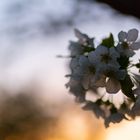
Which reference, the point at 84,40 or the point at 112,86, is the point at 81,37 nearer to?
the point at 84,40

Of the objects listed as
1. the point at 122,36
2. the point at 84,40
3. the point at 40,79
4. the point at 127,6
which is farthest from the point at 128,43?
the point at 40,79

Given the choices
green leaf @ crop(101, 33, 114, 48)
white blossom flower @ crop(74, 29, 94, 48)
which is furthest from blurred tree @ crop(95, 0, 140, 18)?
green leaf @ crop(101, 33, 114, 48)

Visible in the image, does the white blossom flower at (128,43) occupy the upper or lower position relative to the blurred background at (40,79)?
upper

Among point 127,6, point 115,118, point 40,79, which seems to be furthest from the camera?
point 40,79

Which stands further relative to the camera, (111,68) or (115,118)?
(115,118)

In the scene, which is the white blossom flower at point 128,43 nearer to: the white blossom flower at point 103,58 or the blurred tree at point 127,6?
the white blossom flower at point 103,58

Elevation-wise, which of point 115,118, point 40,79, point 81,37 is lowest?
point 40,79

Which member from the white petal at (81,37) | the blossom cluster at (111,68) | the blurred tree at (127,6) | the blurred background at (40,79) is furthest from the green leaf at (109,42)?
the blurred background at (40,79)
